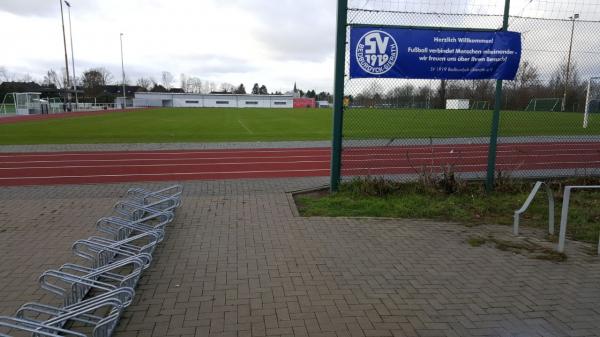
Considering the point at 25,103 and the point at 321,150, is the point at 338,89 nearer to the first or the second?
the point at 321,150

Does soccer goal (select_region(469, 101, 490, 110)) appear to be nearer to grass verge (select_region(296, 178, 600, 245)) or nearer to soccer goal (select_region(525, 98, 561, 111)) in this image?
soccer goal (select_region(525, 98, 561, 111))

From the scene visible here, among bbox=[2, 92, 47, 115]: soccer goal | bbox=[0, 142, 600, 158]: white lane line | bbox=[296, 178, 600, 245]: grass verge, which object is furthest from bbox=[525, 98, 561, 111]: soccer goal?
bbox=[2, 92, 47, 115]: soccer goal

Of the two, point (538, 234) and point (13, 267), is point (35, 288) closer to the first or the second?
point (13, 267)

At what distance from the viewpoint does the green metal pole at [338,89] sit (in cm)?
754

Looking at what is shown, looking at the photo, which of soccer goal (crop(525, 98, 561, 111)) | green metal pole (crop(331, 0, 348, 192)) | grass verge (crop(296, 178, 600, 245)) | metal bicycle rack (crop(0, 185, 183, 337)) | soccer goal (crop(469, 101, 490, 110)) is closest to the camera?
metal bicycle rack (crop(0, 185, 183, 337))

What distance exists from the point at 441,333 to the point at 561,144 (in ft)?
52.5

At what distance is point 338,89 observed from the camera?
7801mm

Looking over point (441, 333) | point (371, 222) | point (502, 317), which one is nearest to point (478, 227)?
point (371, 222)

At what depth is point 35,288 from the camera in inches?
168

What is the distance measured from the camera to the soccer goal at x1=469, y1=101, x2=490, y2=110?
906 centimetres

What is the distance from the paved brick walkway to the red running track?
14.1 ft

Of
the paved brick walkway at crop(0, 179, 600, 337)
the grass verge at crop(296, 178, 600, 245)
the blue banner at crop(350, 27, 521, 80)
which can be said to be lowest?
the paved brick walkway at crop(0, 179, 600, 337)

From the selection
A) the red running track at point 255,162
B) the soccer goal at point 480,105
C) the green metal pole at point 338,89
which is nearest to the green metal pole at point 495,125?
the soccer goal at point 480,105

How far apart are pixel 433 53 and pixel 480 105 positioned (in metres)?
2.38
